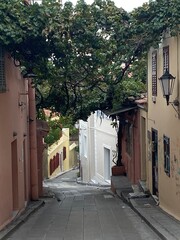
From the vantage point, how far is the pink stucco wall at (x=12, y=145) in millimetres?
12824

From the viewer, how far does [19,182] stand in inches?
636

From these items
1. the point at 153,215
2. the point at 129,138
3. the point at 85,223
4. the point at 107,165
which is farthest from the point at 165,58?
the point at 107,165

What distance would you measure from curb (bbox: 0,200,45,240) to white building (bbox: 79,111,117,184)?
33.9ft

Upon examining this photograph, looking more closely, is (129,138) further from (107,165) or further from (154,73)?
(154,73)

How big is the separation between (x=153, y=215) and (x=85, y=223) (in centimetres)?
172

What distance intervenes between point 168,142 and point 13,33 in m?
5.42

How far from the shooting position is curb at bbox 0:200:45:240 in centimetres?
1191

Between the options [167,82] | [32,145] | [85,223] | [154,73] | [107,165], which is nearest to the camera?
[167,82]

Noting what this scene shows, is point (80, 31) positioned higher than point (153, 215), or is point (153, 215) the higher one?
point (80, 31)

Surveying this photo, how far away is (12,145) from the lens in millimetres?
15273

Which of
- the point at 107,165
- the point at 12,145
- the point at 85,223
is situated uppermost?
the point at 12,145

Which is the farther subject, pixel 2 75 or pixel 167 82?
pixel 2 75

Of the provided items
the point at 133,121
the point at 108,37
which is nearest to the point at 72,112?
the point at 133,121

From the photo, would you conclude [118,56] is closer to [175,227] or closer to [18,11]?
[18,11]
